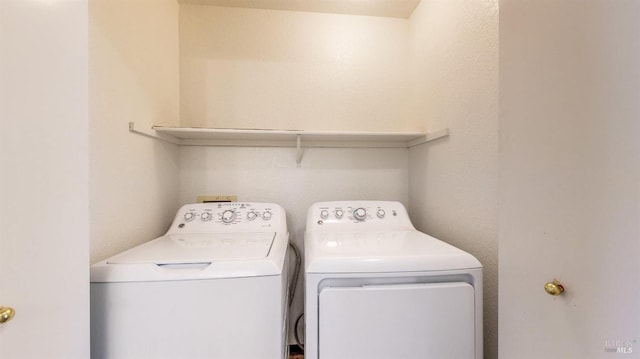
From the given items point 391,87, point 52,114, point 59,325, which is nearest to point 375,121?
point 391,87

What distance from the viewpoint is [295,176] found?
159cm

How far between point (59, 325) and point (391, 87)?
1.84 metres

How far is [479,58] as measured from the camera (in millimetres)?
998

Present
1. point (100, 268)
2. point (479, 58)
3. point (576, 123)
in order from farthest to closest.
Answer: point (479, 58)
point (100, 268)
point (576, 123)

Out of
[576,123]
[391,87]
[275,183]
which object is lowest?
[275,183]

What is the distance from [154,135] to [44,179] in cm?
80

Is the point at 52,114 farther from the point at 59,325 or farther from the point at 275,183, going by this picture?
the point at 275,183

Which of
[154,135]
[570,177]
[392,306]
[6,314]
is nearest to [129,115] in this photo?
[154,135]

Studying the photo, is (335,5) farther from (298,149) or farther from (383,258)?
(383,258)

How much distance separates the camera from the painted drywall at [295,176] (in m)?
1.55

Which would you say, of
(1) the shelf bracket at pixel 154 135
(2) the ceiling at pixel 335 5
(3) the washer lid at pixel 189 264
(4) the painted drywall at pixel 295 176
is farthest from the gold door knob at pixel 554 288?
(2) the ceiling at pixel 335 5

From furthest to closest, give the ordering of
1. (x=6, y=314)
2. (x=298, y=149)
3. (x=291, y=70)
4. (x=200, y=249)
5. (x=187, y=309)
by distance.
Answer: (x=291, y=70) < (x=298, y=149) < (x=200, y=249) < (x=187, y=309) < (x=6, y=314)

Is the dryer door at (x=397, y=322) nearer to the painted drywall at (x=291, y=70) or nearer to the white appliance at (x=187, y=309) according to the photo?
the white appliance at (x=187, y=309)

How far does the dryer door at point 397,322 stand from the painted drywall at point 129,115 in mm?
877
